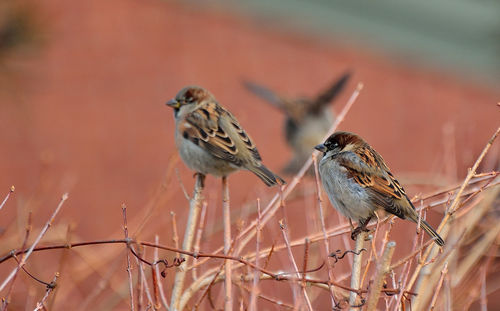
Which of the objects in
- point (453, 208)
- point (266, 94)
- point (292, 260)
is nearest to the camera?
point (292, 260)

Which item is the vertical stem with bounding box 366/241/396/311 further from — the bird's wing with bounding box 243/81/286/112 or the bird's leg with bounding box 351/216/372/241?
the bird's wing with bounding box 243/81/286/112

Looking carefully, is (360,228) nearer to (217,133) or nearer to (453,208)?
(453,208)

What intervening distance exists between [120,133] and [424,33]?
6666 mm

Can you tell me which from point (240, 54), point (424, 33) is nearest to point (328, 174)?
point (240, 54)

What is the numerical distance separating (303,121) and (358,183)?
13.1ft

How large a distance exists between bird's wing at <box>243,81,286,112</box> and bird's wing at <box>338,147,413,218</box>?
3452mm

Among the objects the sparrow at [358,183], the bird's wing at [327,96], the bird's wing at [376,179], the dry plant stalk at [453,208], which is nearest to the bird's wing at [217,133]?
the sparrow at [358,183]

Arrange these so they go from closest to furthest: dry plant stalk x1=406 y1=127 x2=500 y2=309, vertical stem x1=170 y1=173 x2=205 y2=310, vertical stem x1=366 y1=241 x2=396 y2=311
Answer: vertical stem x1=366 y1=241 x2=396 y2=311, dry plant stalk x1=406 y1=127 x2=500 y2=309, vertical stem x1=170 y1=173 x2=205 y2=310

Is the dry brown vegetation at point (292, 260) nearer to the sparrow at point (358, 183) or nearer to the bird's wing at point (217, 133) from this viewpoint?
the sparrow at point (358, 183)

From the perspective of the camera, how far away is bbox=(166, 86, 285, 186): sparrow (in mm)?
3531

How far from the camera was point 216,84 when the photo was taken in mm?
10742

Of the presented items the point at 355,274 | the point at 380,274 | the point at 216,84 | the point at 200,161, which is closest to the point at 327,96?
the point at 200,161

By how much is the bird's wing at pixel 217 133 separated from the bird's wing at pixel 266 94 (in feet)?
8.70

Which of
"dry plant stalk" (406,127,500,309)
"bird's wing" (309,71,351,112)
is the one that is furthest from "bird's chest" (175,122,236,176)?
"bird's wing" (309,71,351,112)
